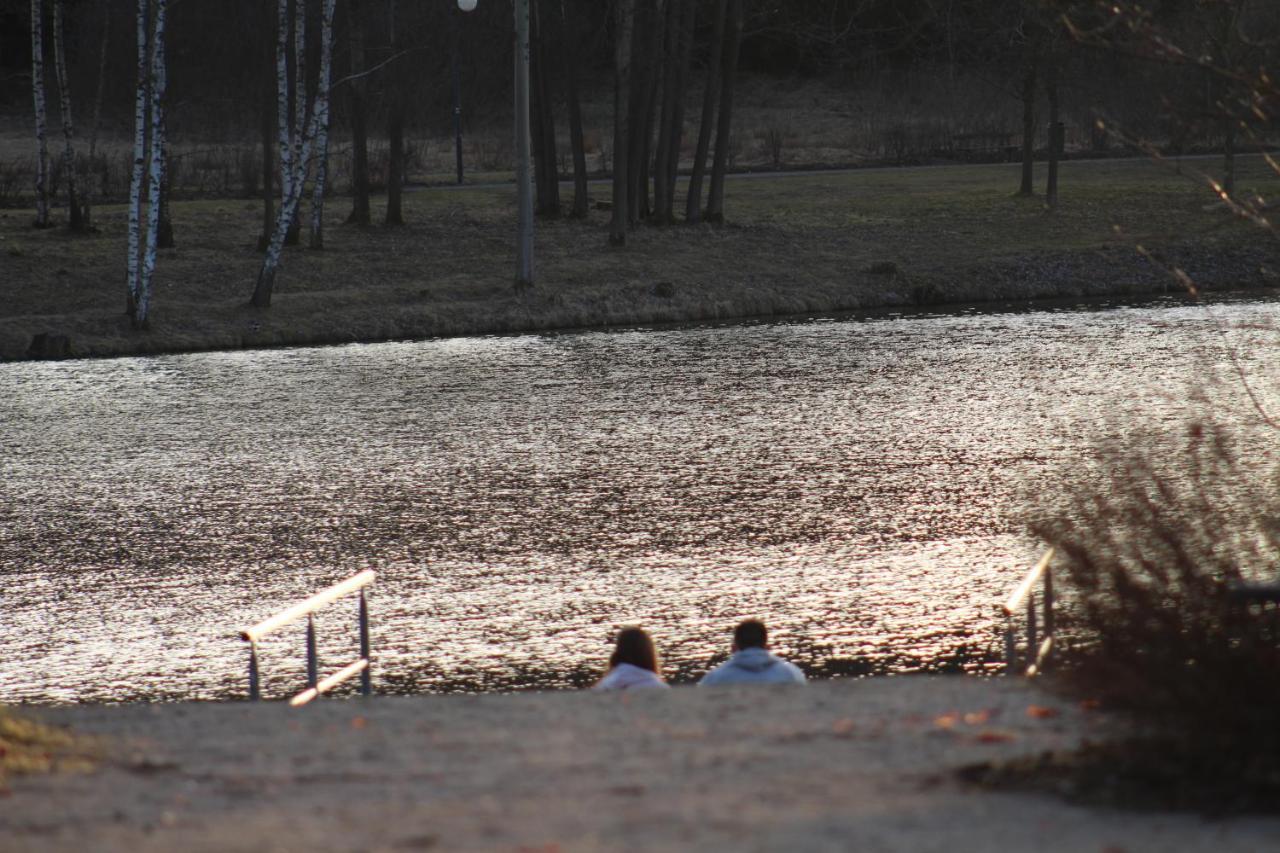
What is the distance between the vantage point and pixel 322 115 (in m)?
34.2

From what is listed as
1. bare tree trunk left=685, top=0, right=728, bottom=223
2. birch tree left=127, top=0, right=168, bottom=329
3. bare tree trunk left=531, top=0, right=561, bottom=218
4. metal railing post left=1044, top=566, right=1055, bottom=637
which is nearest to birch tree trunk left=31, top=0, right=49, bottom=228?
birch tree left=127, top=0, right=168, bottom=329

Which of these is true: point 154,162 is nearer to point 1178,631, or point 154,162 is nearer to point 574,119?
point 574,119

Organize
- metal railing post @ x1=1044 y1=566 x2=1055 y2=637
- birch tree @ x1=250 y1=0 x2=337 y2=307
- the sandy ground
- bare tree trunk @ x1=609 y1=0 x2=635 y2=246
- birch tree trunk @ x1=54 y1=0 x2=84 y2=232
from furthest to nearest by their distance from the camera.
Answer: bare tree trunk @ x1=609 y1=0 x2=635 y2=246
birch tree trunk @ x1=54 y1=0 x2=84 y2=232
birch tree @ x1=250 y1=0 x2=337 y2=307
metal railing post @ x1=1044 y1=566 x2=1055 y2=637
the sandy ground

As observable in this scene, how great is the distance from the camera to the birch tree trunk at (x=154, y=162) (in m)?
29.8

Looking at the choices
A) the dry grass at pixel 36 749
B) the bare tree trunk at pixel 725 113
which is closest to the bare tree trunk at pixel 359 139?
the bare tree trunk at pixel 725 113

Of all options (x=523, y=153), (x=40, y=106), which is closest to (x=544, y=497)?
(x=523, y=153)

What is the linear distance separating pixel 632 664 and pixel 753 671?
65cm

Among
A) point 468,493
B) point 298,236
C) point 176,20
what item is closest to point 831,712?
point 468,493

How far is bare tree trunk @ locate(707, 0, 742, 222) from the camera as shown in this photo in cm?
4194

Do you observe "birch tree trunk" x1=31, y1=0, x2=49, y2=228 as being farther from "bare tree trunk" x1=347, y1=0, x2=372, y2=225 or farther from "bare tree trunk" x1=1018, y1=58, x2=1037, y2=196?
"bare tree trunk" x1=1018, y1=58, x2=1037, y2=196

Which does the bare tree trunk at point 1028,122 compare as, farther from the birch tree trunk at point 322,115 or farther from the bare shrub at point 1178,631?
the bare shrub at point 1178,631

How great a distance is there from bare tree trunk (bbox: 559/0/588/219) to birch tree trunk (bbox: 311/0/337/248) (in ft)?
23.1

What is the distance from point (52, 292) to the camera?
34969mm

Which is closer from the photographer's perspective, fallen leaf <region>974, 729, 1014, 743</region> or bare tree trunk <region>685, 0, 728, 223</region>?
fallen leaf <region>974, 729, 1014, 743</region>
